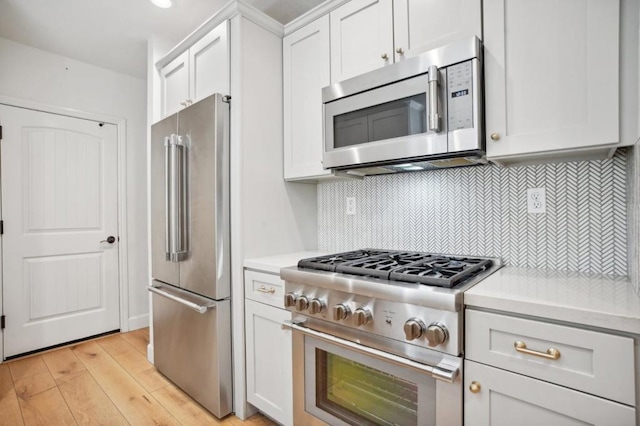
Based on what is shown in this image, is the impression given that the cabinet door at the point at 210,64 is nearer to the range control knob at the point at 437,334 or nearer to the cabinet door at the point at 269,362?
the cabinet door at the point at 269,362

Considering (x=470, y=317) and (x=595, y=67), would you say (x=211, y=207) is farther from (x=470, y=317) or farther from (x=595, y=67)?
(x=595, y=67)

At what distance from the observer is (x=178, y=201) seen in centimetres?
207

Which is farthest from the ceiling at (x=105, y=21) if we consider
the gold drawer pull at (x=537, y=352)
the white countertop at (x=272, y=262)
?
the gold drawer pull at (x=537, y=352)

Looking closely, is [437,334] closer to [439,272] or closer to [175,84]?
[439,272]

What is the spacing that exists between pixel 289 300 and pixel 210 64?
1.57m

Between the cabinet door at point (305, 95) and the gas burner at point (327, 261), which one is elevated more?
the cabinet door at point (305, 95)

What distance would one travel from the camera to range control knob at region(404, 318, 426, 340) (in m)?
1.13

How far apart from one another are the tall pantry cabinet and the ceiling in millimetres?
362

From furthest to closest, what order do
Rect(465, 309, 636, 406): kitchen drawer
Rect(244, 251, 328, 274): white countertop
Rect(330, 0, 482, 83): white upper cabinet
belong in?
Rect(244, 251, 328, 274): white countertop → Rect(330, 0, 482, 83): white upper cabinet → Rect(465, 309, 636, 406): kitchen drawer

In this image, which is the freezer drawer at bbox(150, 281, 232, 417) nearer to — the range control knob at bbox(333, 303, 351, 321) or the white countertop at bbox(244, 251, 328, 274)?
the white countertop at bbox(244, 251, 328, 274)

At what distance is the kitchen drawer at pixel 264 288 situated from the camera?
1688 mm

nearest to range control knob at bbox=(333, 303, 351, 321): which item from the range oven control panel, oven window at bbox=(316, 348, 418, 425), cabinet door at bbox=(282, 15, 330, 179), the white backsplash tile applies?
the range oven control panel

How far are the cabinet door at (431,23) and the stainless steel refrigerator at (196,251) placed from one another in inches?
40.6

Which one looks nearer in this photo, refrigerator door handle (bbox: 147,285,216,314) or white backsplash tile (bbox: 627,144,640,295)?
white backsplash tile (bbox: 627,144,640,295)
